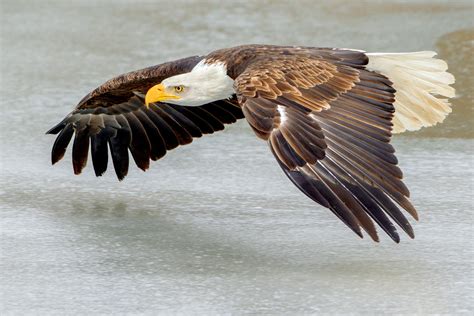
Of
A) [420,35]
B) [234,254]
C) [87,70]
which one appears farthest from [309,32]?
[234,254]

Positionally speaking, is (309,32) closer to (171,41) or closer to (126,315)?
(171,41)

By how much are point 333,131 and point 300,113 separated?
150 millimetres

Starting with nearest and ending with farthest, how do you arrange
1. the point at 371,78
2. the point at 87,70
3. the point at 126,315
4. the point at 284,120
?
the point at 126,315 → the point at 284,120 → the point at 371,78 → the point at 87,70

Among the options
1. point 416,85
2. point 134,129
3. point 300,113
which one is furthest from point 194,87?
point 416,85

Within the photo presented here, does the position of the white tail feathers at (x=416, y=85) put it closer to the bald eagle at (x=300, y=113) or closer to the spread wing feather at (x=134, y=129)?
the bald eagle at (x=300, y=113)

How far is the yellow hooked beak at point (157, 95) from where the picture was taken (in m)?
5.28

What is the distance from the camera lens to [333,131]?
445cm

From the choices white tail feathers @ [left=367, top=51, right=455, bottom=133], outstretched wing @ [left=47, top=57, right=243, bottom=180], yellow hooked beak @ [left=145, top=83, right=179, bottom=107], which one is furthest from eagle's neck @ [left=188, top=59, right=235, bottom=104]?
white tail feathers @ [left=367, top=51, right=455, bottom=133]

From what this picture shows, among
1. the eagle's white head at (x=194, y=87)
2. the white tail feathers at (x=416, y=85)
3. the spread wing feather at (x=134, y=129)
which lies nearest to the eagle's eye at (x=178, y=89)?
the eagle's white head at (x=194, y=87)

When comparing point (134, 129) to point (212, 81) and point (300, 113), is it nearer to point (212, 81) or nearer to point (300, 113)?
point (212, 81)

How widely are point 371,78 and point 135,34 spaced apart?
130 inches

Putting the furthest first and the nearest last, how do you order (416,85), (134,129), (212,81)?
(134,129) < (416,85) < (212,81)

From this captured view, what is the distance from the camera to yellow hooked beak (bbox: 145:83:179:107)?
208 inches

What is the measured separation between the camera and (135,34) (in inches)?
313
